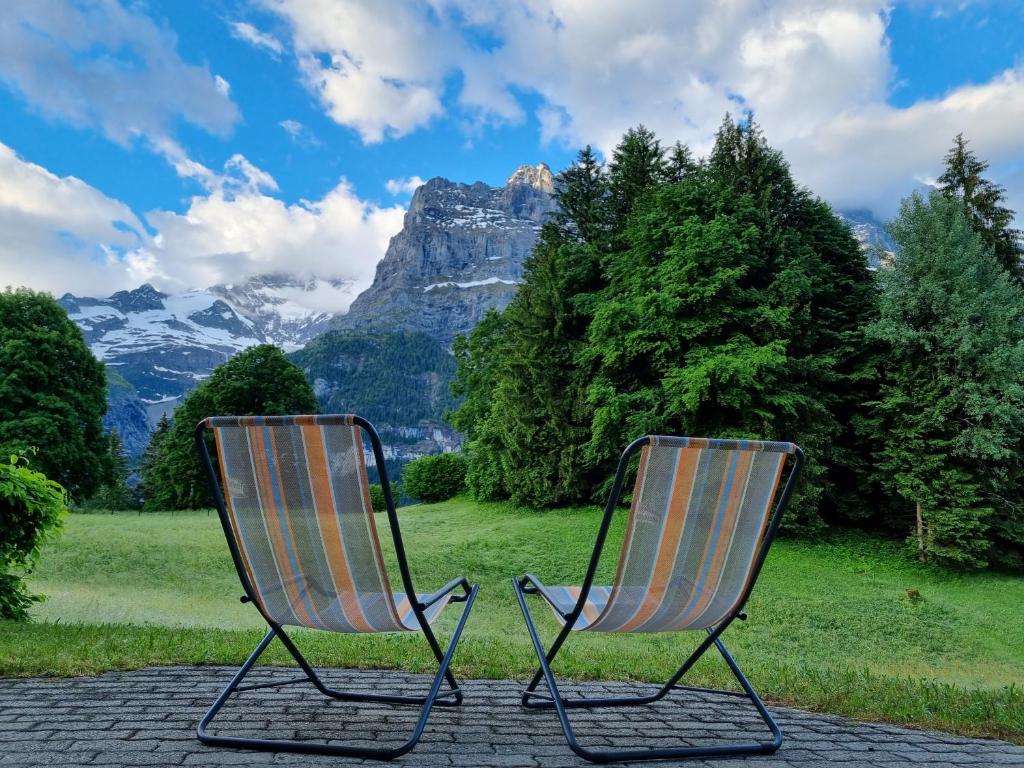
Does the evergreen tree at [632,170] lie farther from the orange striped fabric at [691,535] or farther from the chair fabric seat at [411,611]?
the chair fabric seat at [411,611]

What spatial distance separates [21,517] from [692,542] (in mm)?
5153

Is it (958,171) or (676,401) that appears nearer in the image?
(676,401)

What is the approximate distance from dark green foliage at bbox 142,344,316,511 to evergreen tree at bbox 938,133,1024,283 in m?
26.4

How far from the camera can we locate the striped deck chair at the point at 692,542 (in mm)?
2305

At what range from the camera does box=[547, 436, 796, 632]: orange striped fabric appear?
7.61 ft

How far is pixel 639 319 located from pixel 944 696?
13.8 m

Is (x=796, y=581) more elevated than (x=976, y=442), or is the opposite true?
(x=976, y=442)

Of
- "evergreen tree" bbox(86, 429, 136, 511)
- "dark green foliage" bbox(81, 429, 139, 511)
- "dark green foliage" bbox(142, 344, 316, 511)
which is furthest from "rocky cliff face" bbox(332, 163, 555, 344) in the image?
"dark green foliage" bbox(142, 344, 316, 511)

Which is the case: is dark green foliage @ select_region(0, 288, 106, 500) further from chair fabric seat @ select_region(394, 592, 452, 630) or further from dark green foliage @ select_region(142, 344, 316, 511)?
chair fabric seat @ select_region(394, 592, 452, 630)

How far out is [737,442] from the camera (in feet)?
7.39

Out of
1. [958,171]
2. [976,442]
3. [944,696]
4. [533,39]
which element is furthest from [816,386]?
[944,696]

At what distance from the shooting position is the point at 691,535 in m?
2.41

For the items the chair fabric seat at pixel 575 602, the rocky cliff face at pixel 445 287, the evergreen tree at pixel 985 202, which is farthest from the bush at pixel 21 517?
the rocky cliff face at pixel 445 287

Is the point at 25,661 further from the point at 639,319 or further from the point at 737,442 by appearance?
the point at 639,319
